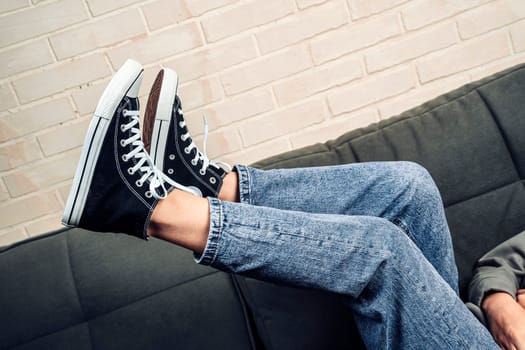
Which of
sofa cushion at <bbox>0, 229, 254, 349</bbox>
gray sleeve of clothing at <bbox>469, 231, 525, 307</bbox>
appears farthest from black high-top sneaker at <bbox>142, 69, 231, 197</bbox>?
gray sleeve of clothing at <bbox>469, 231, 525, 307</bbox>

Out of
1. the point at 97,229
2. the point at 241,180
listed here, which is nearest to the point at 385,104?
the point at 241,180

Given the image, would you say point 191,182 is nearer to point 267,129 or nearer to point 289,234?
point 289,234

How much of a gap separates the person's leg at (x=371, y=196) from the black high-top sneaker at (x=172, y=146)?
0.12ft

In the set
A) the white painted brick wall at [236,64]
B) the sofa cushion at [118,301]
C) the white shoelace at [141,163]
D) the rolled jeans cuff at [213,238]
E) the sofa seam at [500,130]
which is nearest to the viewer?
the rolled jeans cuff at [213,238]

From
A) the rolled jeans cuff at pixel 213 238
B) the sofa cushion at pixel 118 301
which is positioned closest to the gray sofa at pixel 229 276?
the sofa cushion at pixel 118 301

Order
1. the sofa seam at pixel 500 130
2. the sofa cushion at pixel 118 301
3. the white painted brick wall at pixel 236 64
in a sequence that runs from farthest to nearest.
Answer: the white painted brick wall at pixel 236 64 < the sofa seam at pixel 500 130 < the sofa cushion at pixel 118 301

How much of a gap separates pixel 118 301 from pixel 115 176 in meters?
0.33

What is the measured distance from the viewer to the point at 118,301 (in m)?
1.00

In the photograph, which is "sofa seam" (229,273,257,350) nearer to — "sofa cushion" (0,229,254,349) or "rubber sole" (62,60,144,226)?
"sofa cushion" (0,229,254,349)

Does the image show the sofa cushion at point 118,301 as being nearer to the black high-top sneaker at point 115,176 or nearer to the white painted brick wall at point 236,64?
the black high-top sneaker at point 115,176

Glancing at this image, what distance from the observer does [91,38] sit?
1.27 m

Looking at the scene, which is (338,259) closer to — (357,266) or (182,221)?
(357,266)

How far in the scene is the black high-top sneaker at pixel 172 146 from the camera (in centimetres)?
91

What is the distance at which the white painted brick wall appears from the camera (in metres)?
1.27
